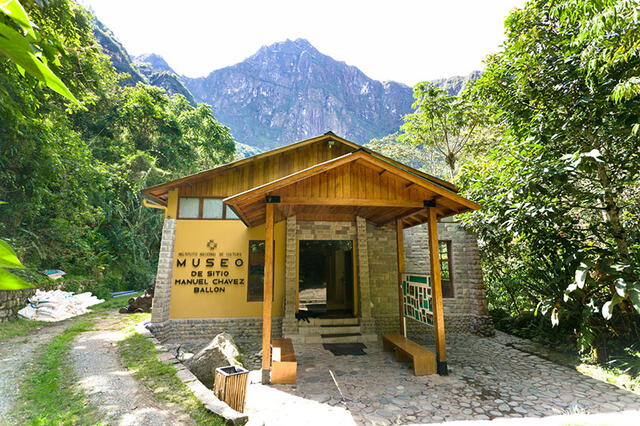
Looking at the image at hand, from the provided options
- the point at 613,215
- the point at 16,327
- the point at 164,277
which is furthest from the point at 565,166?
the point at 16,327

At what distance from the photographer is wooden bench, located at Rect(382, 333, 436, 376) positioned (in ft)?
18.8

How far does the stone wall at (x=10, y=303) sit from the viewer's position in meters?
8.05

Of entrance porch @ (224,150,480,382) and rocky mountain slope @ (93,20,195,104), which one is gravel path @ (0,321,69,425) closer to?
entrance porch @ (224,150,480,382)

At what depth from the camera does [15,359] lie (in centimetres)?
569

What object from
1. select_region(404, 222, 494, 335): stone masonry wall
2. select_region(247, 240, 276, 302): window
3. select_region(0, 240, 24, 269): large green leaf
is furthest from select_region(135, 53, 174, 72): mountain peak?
select_region(0, 240, 24, 269): large green leaf

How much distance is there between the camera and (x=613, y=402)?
4.64 meters

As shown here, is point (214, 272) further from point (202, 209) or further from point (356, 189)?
point (356, 189)

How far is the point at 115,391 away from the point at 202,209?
Result: 203 inches

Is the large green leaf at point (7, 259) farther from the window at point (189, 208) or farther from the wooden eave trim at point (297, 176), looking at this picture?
the window at point (189, 208)

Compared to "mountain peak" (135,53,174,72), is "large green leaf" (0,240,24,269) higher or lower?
lower

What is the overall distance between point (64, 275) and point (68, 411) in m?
11.0

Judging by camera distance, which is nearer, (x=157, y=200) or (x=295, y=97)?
(x=157, y=200)

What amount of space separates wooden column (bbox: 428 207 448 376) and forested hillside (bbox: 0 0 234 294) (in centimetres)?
574

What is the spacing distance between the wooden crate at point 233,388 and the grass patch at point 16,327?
6505 mm
